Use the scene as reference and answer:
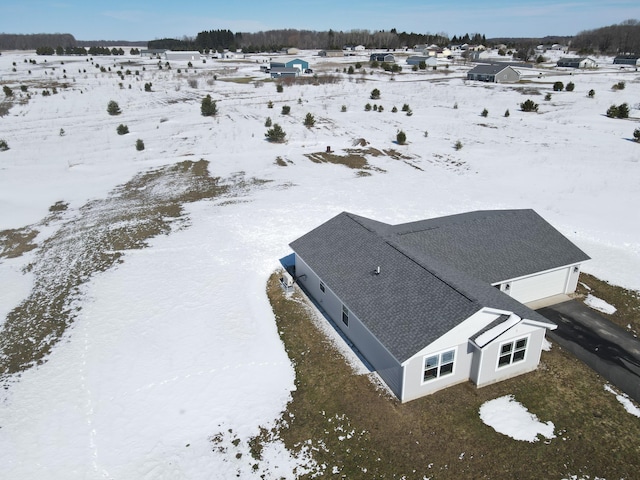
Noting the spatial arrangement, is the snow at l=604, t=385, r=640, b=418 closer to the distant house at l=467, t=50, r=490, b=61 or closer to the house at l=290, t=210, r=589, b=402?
the house at l=290, t=210, r=589, b=402

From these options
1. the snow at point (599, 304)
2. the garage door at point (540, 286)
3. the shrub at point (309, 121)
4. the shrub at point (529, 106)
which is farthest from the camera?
the shrub at point (529, 106)

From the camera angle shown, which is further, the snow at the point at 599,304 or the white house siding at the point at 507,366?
the snow at the point at 599,304

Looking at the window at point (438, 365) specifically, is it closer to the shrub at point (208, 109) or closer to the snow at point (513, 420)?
the snow at point (513, 420)

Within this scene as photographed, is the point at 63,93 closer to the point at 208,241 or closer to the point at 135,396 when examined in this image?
the point at 208,241

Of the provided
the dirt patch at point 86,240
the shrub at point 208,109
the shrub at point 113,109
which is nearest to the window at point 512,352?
the dirt patch at point 86,240

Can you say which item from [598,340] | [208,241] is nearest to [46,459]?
[208,241]

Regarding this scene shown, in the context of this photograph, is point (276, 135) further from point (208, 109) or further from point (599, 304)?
point (599, 304)
